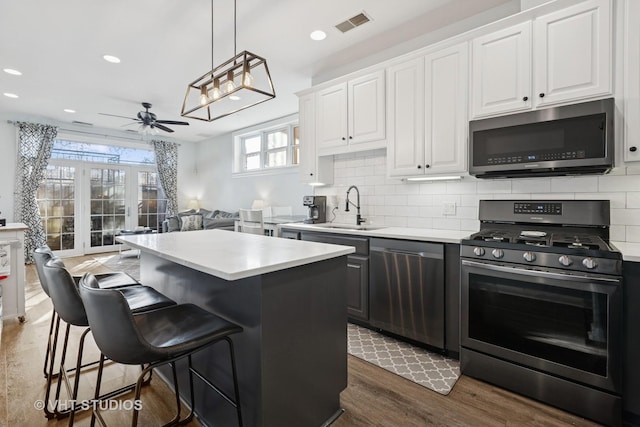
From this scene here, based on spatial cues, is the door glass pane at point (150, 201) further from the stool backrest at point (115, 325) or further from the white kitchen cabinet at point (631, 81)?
the white kitchen cabinet at point (631, 81)

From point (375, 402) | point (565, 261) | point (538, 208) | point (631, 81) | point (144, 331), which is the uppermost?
point (631, 81)

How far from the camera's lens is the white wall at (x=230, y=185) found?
579 cm

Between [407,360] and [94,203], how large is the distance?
289 inches

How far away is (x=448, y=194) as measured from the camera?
2.90m

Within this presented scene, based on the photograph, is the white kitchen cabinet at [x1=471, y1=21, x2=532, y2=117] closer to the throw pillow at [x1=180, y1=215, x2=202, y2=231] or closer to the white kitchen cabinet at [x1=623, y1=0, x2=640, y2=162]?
the white kitchen cabinet at [x1=623, y1=0, x2=640, y2=162]

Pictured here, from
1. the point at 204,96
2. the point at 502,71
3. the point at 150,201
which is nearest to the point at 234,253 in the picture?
the point at 204,96

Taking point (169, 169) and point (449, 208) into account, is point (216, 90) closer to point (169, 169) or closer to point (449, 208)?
point (449, 208)

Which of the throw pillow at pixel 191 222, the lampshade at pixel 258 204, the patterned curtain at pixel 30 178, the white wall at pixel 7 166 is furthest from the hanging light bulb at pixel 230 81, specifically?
the white wall at pixel 7 166

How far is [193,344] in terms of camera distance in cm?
123

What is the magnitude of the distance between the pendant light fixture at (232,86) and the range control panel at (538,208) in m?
2.00

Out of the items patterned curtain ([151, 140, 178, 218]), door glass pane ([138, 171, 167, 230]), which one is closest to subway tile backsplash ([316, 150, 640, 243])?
patterned curtain ([151, 140, 178, 218])

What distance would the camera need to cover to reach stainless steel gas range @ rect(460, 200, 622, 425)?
1680mm

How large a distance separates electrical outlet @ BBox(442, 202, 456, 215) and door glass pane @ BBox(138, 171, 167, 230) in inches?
266

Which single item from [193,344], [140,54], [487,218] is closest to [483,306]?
[487,218]
